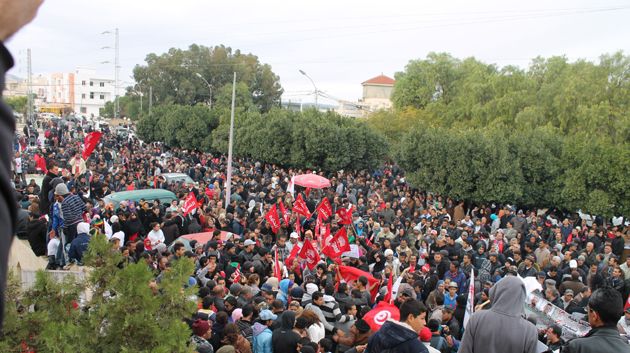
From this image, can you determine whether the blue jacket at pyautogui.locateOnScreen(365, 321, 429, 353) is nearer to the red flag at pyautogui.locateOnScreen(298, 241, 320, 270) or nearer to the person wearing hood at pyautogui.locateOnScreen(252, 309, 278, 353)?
the person wearing hood at pyautogui.locateOnScreen(252, 309, 278, 353)

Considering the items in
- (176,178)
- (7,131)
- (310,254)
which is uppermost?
(7,131)

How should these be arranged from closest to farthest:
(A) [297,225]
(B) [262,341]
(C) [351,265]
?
(B) [262,341] → (C) [351,265] → (A) [297,225]

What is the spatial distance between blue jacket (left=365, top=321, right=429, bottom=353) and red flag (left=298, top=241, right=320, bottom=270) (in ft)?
23.1

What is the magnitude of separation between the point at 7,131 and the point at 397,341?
3.67m

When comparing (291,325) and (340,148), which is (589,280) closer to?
(291,325)

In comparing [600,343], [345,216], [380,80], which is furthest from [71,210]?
[380,80]

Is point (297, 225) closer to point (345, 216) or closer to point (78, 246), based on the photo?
point (345, 216)

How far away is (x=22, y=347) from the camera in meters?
4.18

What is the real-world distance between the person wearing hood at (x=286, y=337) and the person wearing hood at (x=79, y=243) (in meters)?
4.33

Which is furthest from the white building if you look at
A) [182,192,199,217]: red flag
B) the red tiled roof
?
[182,192,199,217]: red flag

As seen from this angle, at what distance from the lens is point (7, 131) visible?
0.89 meters

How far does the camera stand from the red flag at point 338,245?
12039mm

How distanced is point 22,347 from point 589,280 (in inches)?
412

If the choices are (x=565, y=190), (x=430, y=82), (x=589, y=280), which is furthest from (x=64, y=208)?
(x=430, y=82)
